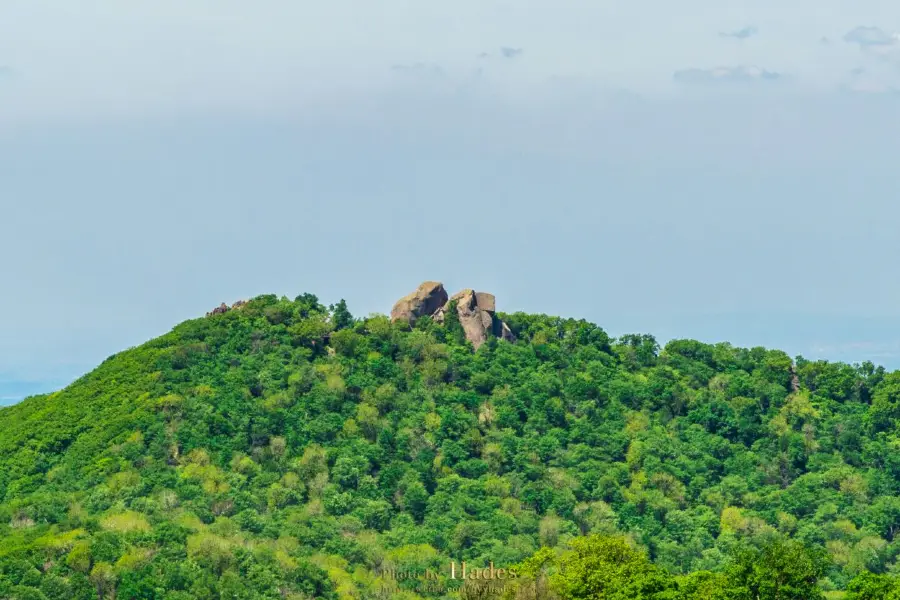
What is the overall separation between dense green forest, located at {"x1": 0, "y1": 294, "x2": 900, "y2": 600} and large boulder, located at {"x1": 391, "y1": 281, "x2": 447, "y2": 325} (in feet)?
4.57

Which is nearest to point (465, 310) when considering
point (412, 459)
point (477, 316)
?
point (477, 316)

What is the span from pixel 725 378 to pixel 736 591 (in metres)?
72.2

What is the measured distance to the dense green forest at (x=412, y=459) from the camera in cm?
13875

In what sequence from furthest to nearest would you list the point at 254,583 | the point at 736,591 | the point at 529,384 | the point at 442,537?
the point at 529,384
the point at 442,537
the point at 254,583
the point at 736,591

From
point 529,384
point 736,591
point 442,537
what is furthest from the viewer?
point 529,384

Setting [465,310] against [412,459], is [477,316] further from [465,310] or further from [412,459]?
[412,459]

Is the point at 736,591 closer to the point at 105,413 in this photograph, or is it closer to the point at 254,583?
the point at 254,583

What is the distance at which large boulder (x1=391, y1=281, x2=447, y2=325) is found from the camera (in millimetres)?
180875

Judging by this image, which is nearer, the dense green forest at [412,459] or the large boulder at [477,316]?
the dense green forest at [412,459]

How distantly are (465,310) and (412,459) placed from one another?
23027 mm

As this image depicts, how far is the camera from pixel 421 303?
7141 inches

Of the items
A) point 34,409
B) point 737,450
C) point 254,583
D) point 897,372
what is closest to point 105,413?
point 34,409

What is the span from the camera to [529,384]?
568 ft

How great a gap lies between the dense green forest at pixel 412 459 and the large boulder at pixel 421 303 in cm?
139
